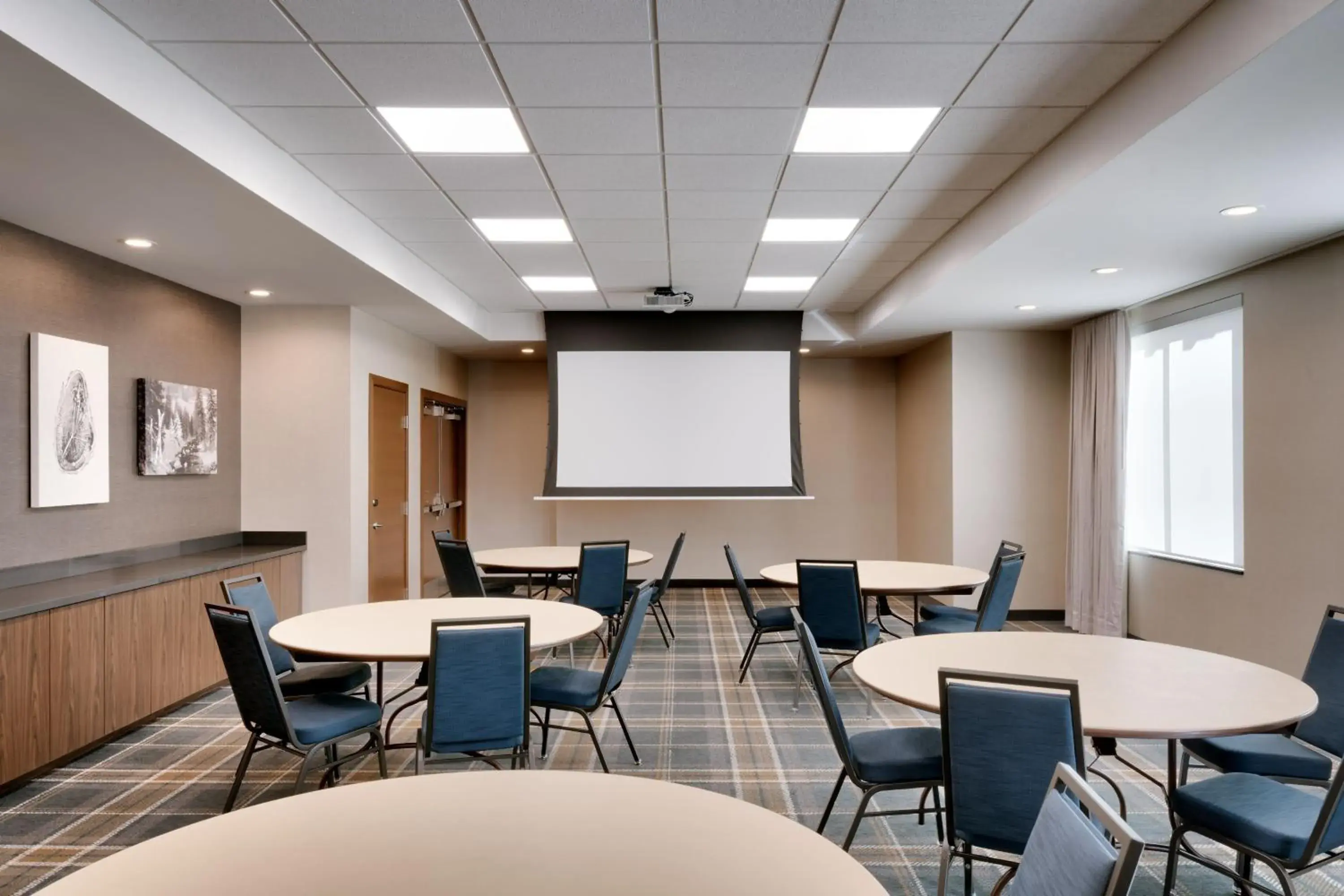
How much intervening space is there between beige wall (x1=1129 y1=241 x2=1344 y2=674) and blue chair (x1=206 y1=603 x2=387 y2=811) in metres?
5.11

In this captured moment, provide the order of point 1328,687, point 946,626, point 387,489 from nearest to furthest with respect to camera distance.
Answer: point 1328,687
point 946,626
point 387,489

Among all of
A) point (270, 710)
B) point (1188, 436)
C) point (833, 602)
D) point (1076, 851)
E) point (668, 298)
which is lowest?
point (270, 710)

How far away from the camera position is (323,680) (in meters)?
3.84

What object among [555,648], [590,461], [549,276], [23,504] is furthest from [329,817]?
[590,461]

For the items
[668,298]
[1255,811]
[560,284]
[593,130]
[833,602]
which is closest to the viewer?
[1255,811]

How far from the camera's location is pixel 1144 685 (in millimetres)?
2664

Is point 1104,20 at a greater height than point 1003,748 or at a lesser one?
greater

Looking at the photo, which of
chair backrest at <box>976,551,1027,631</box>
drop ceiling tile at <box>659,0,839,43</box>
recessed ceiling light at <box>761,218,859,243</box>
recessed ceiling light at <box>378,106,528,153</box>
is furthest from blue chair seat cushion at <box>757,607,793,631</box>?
drop ceiling tile at <box>659,0,839,43</box>

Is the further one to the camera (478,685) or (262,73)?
(262,73)

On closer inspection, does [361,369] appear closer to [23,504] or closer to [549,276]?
[549,276]

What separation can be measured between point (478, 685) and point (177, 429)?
→ 151 inches

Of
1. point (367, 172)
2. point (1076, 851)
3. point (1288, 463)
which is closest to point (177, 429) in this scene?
point (367, 172)

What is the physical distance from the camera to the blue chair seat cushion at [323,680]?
3793 millimetres

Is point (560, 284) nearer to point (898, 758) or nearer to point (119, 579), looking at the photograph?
point (119, 579)
